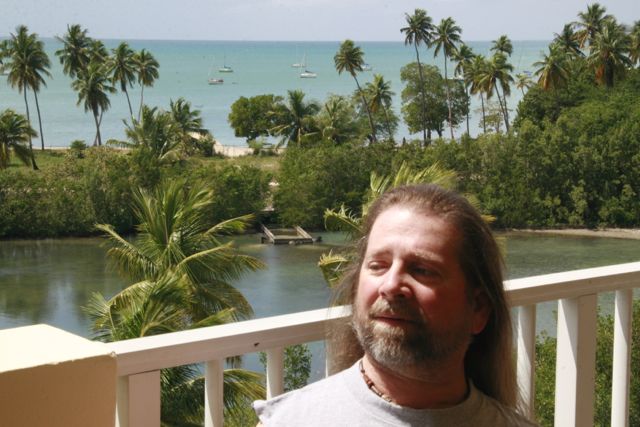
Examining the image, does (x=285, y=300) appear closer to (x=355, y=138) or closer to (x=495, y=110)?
(x=355, y=138)

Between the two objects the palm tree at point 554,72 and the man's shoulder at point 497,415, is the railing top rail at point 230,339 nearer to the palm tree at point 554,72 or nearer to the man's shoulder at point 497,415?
the man's shoulder at point 497,415

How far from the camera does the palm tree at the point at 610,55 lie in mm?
55875

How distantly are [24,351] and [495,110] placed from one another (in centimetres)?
6735

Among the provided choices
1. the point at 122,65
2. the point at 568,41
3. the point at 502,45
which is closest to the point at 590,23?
the point at 568,41

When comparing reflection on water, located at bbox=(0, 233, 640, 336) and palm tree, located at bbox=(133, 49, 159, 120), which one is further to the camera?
palm tree, located at bbox=(133, 49, 159, 120)

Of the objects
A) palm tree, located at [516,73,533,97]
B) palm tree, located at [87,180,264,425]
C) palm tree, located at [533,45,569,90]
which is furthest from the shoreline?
palm tree, located at [87,180,264,425]

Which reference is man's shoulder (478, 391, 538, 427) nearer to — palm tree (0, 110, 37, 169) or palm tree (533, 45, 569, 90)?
palm tree (0, 110, 37, 169)

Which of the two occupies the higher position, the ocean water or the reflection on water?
the ocean water

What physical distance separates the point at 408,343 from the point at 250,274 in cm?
4290

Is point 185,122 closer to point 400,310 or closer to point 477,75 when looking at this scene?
point 477,75

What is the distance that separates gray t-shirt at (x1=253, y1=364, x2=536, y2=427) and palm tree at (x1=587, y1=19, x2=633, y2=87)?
58075mm

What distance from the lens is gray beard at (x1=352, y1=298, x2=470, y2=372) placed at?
1055 mm

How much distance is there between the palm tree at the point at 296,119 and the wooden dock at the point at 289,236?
51.1ft

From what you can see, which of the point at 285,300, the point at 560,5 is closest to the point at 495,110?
the point at 285,300
